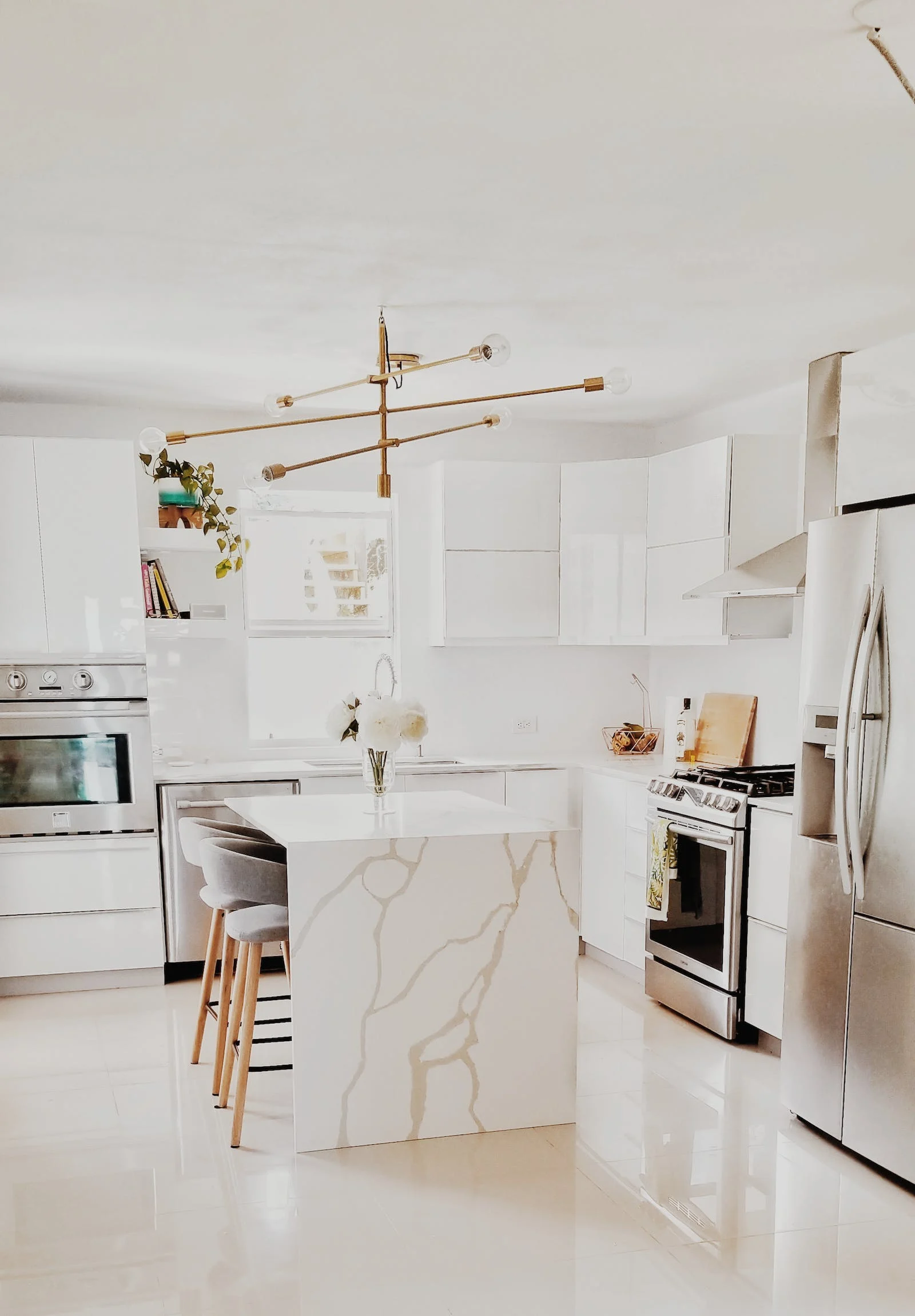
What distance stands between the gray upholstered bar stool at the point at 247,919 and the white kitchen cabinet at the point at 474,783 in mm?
1745

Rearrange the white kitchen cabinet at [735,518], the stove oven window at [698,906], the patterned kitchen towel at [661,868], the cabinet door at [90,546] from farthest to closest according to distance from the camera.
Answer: the cabinet door at [90,546], the white kitchen cabinet at [735,518], the patterned kitchen towel at [661,868], the stove oven window at [698,906]

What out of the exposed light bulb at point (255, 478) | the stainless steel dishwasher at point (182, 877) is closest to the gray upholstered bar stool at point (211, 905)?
the stainless steel dishwasher at point (182, 877)

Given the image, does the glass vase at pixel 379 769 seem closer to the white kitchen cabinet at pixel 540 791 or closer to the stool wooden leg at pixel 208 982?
the stool wooden leg at pixel 208 982

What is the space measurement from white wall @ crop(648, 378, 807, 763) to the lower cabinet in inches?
25.3

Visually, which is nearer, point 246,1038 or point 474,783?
point 246,1038

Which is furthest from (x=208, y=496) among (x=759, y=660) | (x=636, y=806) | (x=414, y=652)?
(x=759, y=660)

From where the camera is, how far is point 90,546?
185 inches

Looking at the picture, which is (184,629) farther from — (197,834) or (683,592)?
(683,592)

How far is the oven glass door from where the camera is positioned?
4.04 metres

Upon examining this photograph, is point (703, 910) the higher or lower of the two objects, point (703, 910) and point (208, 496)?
the lower

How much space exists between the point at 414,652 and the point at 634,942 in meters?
1.85

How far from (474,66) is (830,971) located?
8.52ft

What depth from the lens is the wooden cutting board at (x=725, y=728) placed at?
16.2 ft

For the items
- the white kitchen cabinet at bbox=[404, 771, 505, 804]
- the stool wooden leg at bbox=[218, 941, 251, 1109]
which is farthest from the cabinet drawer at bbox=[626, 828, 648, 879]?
the stool wooden leg at bbox=[218, 941, 251, 1109]
